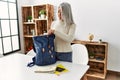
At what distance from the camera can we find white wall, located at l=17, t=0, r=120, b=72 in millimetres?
2869

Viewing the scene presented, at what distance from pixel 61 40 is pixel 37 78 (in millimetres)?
618

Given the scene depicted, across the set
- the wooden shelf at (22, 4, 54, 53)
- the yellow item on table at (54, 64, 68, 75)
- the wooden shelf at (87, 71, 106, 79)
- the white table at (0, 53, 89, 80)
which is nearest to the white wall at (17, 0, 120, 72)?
the wooden shelf at (87, 71, 106, 79)

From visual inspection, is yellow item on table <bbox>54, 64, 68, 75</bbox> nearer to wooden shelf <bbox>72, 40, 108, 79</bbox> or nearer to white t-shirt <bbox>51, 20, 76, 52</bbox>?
white t-shirt <bbox>51, 20, 76, 52</bbox>

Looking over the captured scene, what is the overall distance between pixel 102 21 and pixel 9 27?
2229 mm

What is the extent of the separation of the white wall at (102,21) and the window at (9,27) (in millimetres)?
1516

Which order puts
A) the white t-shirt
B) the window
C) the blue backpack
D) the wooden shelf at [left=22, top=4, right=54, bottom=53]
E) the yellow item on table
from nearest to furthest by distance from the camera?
the yellow item on table, the blue backpack, the white t-shirt, the window, the wooden shelf at [left=22, top=4, right=54, bottom=53]

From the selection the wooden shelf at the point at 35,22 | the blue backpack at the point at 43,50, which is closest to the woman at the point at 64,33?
the blue backpack at the point at 43,50

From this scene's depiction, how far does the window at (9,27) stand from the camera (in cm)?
317

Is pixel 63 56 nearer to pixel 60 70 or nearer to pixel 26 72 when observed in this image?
pixel 60 70

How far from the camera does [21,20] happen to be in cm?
365

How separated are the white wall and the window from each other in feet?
4.97

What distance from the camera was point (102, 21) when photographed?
2984 mm

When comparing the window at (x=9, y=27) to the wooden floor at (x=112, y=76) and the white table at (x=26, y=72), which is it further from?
the wooden floor at (x=112, y=76)

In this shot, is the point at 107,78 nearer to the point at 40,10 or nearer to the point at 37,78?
the point at 37,78
